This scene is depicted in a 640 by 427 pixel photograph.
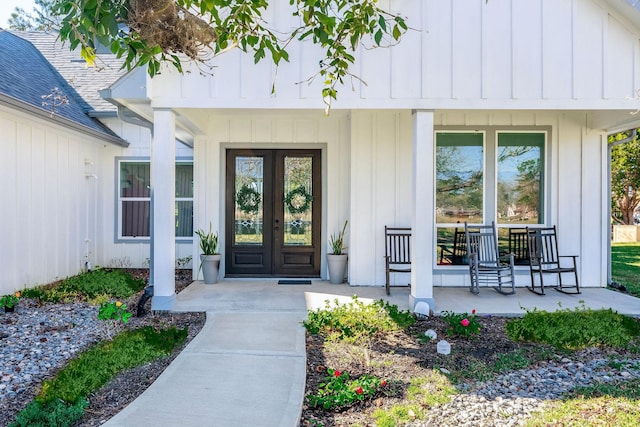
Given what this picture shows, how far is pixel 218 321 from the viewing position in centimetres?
472

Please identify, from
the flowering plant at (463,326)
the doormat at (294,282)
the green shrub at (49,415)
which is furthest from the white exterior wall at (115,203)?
the flowering plant at (463,326)

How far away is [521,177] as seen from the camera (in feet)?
22.1

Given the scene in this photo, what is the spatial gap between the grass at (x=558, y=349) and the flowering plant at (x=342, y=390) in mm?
195

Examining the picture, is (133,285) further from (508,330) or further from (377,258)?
(508,330)

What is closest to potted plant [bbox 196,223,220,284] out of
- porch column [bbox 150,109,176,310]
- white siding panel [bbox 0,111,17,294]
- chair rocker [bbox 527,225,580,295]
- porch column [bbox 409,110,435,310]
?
porch column [bbox 150,109,176,310]

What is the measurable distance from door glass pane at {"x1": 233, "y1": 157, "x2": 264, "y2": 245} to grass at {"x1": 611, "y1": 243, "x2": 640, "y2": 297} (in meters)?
5.96

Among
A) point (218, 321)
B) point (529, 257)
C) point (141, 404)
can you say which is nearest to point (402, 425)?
point (141, 404)

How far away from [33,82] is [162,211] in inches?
166

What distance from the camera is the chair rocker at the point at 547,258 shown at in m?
6.19

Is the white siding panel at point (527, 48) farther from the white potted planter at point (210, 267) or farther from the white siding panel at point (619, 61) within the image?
the white potted planter at point (210, 267)

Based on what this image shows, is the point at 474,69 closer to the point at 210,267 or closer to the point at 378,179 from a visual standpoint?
the point at 378,179

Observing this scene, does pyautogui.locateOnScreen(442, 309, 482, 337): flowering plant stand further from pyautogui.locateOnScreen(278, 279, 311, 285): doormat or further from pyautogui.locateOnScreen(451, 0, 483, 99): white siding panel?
pyautogui.locateOnScreen(278, 279, 311, 285): doormat

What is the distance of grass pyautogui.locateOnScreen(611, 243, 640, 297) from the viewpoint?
23.1 feet

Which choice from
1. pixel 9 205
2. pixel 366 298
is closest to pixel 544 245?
pixel 366 298
